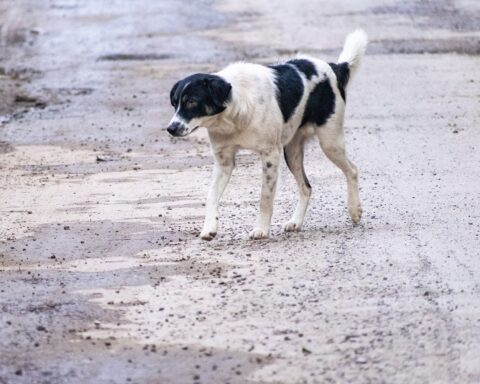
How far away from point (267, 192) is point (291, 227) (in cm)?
46

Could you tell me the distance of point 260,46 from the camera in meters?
20.2

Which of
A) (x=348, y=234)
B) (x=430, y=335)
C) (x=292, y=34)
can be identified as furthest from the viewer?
(x=292, y=34)

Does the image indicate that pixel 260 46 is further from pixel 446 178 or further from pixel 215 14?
pixel 446 178

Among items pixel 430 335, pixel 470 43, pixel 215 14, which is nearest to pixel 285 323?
pixel 430 335

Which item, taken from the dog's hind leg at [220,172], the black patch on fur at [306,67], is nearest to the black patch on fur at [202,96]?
the dog's hind leg at [220,172]

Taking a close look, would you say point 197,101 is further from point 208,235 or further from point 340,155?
point 340,155

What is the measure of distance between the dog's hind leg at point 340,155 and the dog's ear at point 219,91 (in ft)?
3.45

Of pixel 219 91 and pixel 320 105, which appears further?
pixel 320 105

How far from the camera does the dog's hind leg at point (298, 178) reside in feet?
31.1

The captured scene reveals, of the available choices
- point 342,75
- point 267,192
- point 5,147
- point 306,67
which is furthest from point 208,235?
point 5,147

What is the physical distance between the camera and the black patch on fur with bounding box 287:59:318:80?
951cm

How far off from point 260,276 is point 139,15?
55.4 ft

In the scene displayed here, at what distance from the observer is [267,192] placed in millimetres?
9109

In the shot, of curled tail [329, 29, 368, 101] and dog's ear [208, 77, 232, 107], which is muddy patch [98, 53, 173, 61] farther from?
dog's ear [208, 77, 232, 107]
